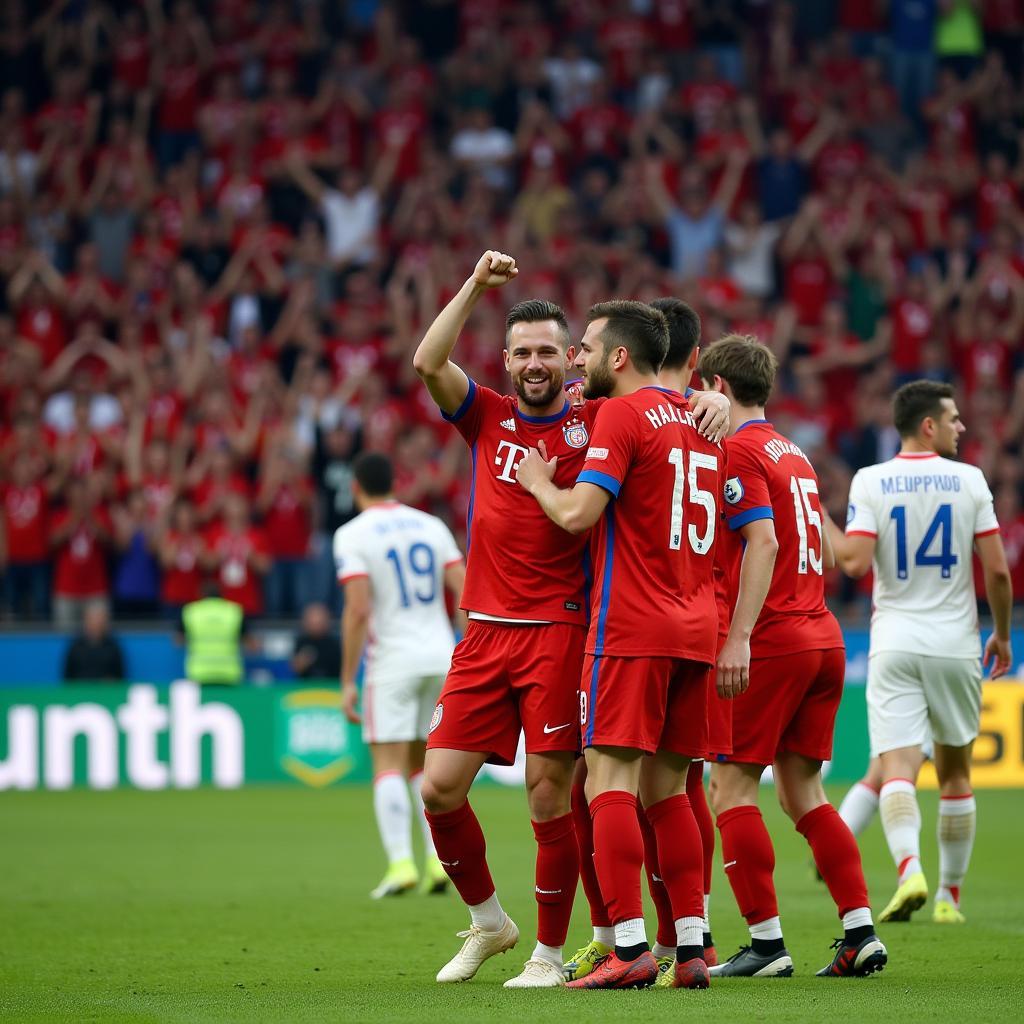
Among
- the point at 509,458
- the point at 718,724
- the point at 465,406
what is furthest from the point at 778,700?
the point at 465,406

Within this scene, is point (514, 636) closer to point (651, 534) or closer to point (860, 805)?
point (651, 534)

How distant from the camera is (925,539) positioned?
30.1 feet

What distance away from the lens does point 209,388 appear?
20594 mm

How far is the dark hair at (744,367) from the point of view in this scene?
750 centimetres

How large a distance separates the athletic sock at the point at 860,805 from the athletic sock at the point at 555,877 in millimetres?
3632

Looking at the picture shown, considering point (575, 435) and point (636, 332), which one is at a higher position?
point (636, 332)

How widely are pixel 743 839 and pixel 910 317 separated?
51.7 feet

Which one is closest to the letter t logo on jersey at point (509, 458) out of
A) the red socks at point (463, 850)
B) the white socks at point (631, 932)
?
the red socks at point (463, 850)

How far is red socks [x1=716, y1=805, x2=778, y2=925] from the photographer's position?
7062 millimetres

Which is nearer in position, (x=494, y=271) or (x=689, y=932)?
(x=689, y=932)

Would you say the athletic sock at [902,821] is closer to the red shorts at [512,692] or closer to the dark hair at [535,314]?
the red shorts at [512,692]

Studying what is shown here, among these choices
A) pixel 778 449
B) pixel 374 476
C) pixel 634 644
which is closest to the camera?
pixel 634 644

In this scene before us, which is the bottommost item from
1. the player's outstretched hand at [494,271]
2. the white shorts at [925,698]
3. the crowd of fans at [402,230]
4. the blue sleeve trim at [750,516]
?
the white shorts at [925,698]

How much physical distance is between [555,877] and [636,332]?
6.78 ft
